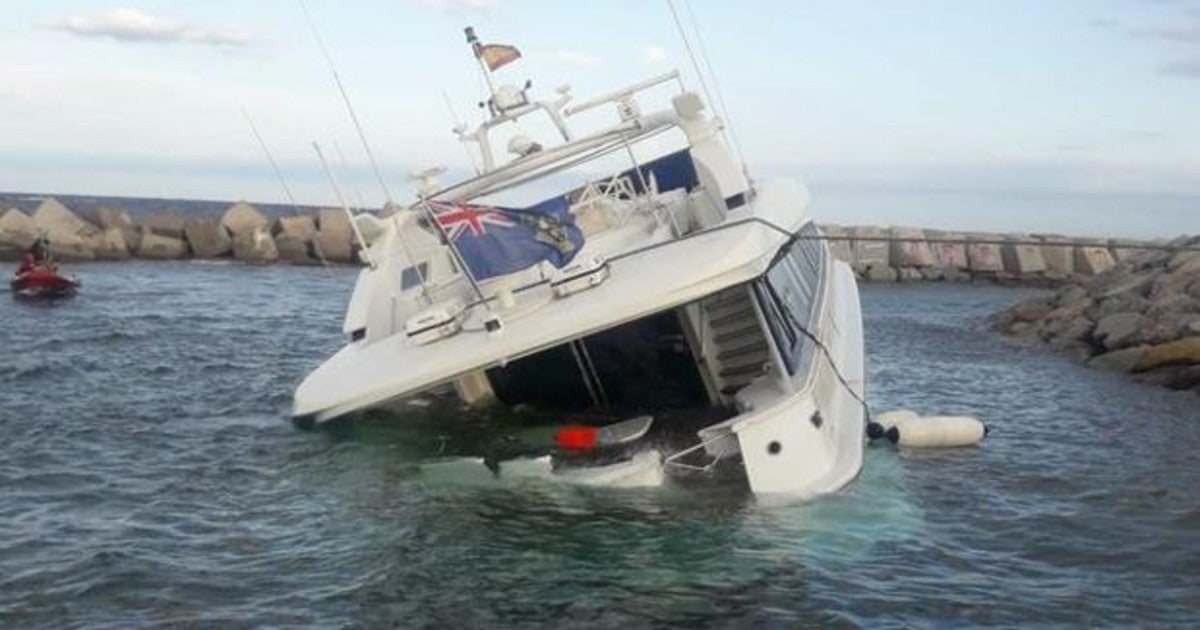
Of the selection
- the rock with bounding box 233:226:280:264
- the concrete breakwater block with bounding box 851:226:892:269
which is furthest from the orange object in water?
the concrete breakwater block with bounding box 851:226:892:269

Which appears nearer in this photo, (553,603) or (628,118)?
(553,603)

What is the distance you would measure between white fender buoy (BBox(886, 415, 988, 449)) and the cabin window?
5.54 feet

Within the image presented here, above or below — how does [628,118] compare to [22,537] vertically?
above

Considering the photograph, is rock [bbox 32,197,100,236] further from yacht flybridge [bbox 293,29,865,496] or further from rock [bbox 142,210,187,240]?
yacht flybridge [bbox 293,29,865,496]

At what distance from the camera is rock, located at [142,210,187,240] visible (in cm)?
4744

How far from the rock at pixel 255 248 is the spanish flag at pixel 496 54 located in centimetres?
3445

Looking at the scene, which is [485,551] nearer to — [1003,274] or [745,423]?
[745,423]

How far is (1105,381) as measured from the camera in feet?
68.7

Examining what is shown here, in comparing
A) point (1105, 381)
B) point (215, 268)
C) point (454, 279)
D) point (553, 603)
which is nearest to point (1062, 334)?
point (1105, 381)

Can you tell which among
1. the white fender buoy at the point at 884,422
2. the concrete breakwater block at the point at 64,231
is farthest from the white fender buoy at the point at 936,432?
the concrete breakwater block at the point at 64,231

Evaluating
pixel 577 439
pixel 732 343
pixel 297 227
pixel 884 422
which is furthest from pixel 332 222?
pixel 577 439

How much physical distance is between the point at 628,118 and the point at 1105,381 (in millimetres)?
12244

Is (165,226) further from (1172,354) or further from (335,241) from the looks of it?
(1172,354)

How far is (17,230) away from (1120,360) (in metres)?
38.3
